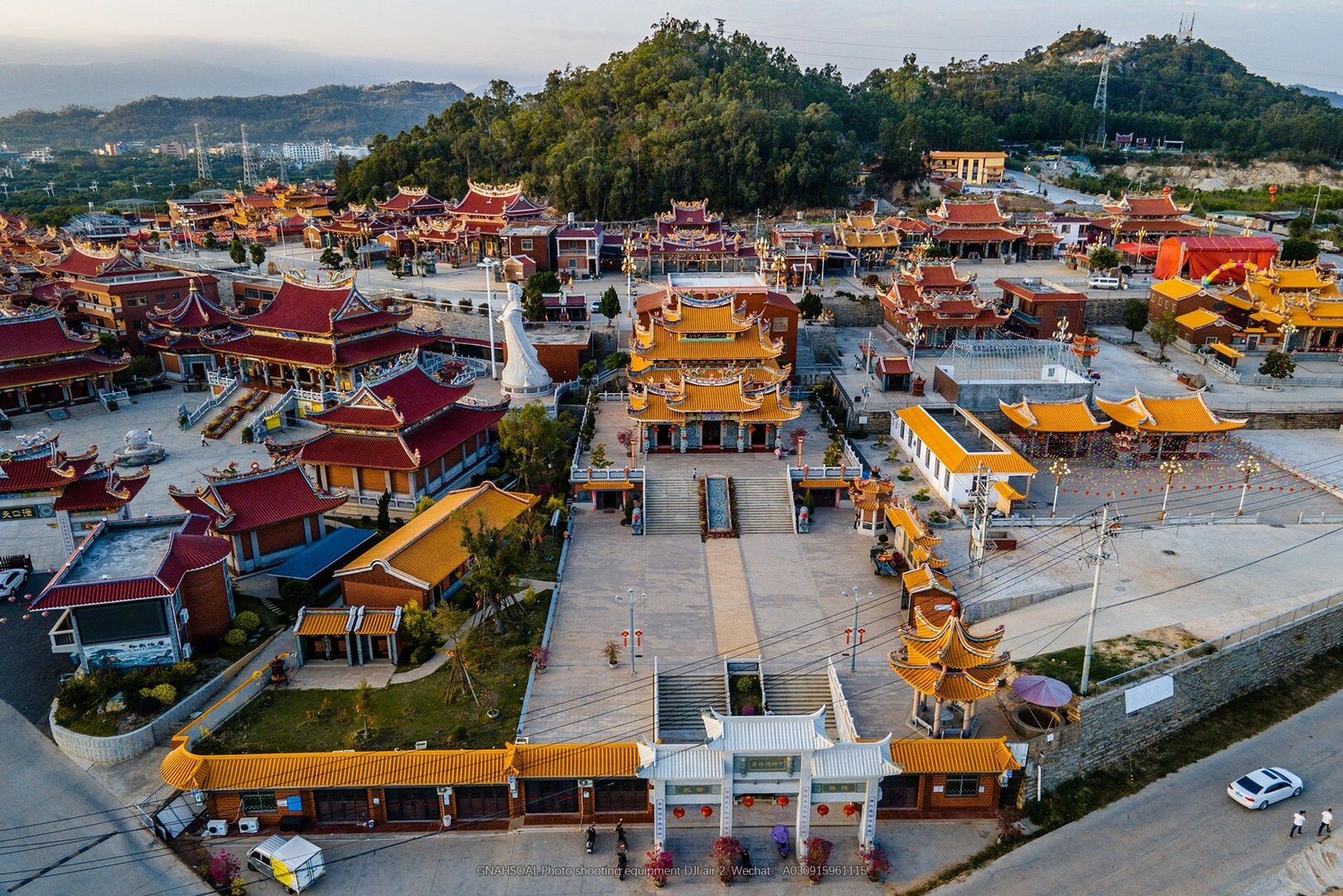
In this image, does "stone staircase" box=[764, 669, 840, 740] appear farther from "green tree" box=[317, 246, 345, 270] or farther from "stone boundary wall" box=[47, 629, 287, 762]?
"green tree" box=[317, 246, 345, 270]

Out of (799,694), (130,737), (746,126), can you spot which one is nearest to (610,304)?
(799,694)

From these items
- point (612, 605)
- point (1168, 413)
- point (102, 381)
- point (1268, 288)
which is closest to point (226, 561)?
point (612, 605)

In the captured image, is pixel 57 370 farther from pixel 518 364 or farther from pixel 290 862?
pixel 290 862

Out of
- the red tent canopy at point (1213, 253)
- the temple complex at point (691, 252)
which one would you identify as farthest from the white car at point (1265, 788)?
the temple complex at point (691, 252)

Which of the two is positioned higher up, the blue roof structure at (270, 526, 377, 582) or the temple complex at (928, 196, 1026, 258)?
the temple complex at (928, 196, 1026, 258)

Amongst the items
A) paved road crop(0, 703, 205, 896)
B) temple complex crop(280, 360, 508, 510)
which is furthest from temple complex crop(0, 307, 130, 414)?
paved road crop(0, 703, 205, 896)

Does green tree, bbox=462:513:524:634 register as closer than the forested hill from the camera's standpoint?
Yes
